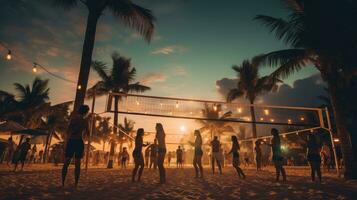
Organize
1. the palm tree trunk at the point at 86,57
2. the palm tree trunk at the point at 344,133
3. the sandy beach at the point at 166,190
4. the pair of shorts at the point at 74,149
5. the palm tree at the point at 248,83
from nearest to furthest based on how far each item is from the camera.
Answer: the sandy beach at the point at 166,190 < the pair of shorts at the point at 74,149 < the palm tree trunk at the point at 344,133 < the palm tree trunk at the point at 86,57 < the palm tree at the point at 248,83

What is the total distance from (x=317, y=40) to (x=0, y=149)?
35122 millimetres

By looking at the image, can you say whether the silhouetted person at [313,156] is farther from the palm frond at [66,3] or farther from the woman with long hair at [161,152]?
the palm frond at [66,3]

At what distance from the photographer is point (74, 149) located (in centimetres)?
545

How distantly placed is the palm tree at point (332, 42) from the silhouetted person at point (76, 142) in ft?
31.9

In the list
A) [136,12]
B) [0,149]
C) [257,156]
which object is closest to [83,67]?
[136,12]

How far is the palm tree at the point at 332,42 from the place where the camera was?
898 cm

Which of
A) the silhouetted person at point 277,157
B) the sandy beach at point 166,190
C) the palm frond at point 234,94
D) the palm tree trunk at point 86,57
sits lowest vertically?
the sandy beach at point 166,190

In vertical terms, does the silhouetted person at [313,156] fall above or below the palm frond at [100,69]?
below

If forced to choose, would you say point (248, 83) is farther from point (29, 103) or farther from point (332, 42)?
point (29, 103)

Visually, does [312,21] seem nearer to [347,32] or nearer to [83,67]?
[347,32]

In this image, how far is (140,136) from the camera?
7.88 metres

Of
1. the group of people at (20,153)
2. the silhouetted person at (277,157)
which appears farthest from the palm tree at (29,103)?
the silhouetted person at (277,157)

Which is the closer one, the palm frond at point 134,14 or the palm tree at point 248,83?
the palm frond at point 134,14

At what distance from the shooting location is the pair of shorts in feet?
17.8
